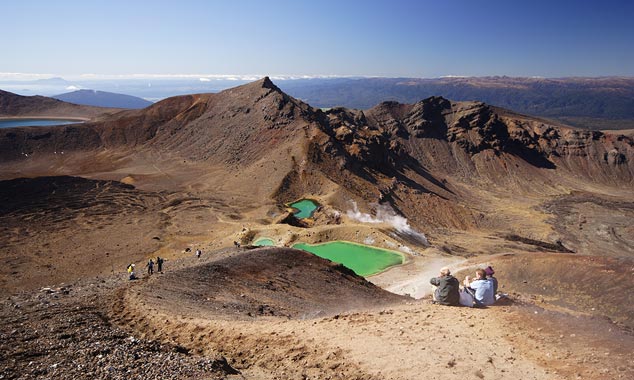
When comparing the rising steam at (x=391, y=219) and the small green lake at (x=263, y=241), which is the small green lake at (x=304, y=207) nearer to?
the rising steam at (x=391, y=219)

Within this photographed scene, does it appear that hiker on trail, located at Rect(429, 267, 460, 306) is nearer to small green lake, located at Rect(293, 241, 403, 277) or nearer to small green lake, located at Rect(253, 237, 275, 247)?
small green lake, located at Rect(293, 241, 403, 277)

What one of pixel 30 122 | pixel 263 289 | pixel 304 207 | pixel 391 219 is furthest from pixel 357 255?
pixel 30 122

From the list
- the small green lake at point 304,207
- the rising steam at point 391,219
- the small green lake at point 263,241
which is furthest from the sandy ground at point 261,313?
the small green lake at point 304,207

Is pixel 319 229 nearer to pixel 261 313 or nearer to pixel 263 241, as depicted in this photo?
pixel 263 241

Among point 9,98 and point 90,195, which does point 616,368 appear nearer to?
point 90,195

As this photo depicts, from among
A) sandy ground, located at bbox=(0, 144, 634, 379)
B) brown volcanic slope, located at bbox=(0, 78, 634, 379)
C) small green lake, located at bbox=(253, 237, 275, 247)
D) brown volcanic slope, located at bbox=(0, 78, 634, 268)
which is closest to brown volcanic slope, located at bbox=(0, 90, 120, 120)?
brown volcanic slope, located at bbox=(0, 78, 634, 379)

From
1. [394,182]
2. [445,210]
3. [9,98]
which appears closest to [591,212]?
[445,210]
